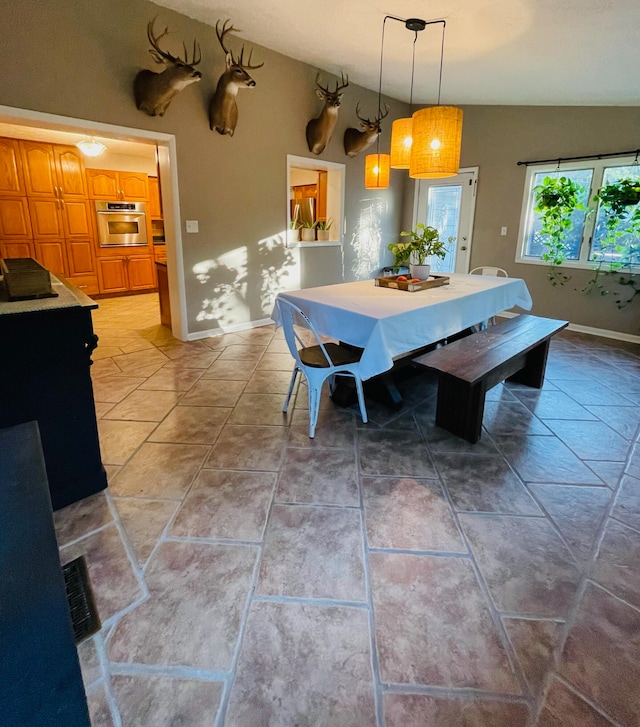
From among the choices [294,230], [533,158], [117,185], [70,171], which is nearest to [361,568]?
[294,230]

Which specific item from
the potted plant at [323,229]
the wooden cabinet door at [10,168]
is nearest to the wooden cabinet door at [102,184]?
the wooden cabinet door at [10,168]

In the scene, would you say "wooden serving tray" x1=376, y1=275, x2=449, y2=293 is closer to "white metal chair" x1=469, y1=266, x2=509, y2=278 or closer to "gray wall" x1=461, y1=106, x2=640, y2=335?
"white metal chair" x1=469, y1=266, x2=509, y2=278

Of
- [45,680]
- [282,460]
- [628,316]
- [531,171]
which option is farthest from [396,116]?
[45,680]

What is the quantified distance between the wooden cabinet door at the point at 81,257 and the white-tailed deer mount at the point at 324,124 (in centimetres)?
394

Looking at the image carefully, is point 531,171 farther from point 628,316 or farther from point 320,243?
point 320,243

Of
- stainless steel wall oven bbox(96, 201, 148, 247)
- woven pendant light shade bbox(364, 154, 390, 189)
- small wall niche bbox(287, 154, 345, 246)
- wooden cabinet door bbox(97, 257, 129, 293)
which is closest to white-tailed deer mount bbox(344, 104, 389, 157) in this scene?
small wall niche bbox(287, 154, 345, 246)

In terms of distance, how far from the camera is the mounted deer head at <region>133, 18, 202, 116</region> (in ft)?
11.0

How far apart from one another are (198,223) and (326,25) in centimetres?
214

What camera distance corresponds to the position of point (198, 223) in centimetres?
438

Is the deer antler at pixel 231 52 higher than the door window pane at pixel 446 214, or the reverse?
the deer antler at pixel 231 52

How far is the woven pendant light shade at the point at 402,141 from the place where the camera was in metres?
3.29

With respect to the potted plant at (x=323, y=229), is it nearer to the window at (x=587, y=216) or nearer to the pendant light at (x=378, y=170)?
the pendant light at (x=378, y=170)

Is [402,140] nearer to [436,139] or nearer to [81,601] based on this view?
[436,139]

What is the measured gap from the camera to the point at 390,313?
2461 mm
